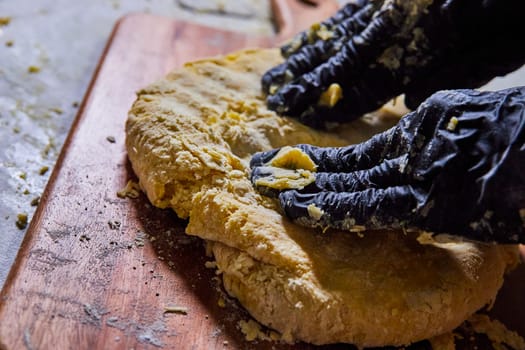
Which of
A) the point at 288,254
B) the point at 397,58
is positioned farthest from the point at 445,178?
the point at 397,58

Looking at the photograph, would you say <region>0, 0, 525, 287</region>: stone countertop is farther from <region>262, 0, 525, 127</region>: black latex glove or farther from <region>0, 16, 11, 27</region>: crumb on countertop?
<region>262, 0, 525, 127</region>: black latex glove

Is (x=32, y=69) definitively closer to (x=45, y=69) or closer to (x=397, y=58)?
(x=45, y=69)

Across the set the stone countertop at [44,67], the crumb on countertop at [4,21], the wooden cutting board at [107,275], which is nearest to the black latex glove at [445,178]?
the wooden cutting board at [107,275]

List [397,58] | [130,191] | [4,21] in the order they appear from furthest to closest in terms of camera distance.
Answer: [4,21] → [397,58] → [130,191]

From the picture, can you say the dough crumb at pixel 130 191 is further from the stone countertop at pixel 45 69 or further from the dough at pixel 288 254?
the stone countertop at pixel 45 69

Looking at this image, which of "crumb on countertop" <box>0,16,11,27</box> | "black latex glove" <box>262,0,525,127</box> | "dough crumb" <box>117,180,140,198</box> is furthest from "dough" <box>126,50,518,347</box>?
"crumb on countertop" <box>0,16,11,27</box>

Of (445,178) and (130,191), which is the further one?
(130,191)

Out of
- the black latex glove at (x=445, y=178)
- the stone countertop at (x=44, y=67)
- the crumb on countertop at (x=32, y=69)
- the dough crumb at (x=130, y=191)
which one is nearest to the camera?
the black latex glove at (x=445, y=178)
